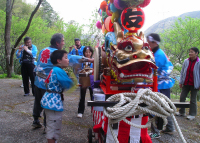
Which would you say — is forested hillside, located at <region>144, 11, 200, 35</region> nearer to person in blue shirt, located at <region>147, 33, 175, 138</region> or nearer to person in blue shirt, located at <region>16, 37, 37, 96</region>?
person in blue shirt, located at <region>147, 33, 175, 138</region>

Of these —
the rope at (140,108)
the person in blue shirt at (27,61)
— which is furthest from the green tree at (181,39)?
the rope at (140,108)

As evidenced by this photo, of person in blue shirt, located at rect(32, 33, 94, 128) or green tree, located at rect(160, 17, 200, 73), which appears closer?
person in blue shirt, located at rect(32, 33, 94, 128)

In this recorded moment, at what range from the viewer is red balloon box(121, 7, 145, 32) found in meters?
2.07

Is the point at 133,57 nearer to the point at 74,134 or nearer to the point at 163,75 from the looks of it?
the point at 163,75

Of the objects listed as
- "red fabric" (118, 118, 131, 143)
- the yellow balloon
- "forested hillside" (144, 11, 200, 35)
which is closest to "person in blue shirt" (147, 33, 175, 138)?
the yellow balloon

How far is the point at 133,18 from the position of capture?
2059 millimetres

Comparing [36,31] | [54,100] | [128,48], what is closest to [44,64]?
[54,100]

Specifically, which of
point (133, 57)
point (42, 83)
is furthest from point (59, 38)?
point (133, 57)

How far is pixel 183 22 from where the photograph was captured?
13.4 metres

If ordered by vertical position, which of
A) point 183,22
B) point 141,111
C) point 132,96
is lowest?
point 141,111

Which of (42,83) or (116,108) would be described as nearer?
(116,108)

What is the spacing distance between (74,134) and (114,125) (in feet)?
6.30

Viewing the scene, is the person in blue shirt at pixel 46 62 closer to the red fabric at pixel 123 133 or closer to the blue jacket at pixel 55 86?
the blue jacket at pixel 55 86

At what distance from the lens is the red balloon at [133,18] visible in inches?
81.4
